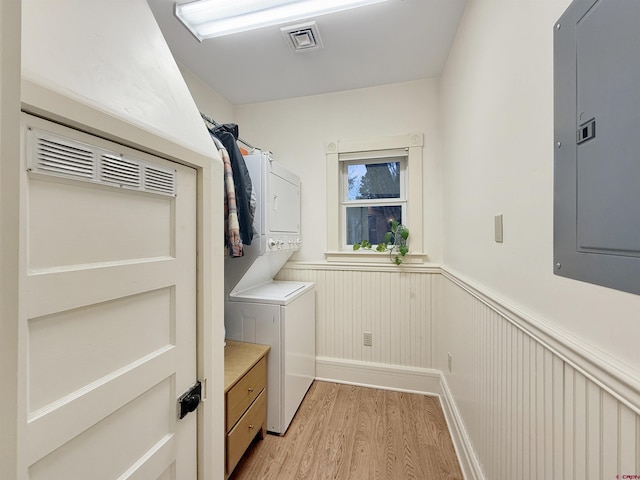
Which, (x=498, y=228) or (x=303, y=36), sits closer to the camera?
(x=498, y=228)

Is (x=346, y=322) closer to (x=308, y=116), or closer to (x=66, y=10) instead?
(x=308, y=116)

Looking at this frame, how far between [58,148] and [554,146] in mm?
1199

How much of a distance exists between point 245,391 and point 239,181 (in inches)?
47.8

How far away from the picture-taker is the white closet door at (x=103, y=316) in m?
0.52

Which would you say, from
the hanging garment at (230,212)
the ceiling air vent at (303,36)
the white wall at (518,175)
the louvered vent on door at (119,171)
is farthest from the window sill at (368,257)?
the louvered vent on door at (119,171)

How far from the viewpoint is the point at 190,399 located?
0.87m

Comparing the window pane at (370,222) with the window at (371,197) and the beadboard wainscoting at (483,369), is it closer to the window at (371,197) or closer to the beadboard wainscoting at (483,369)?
the window at (371,197)

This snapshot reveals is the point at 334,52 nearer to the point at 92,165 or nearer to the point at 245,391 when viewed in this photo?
the point at 92,165

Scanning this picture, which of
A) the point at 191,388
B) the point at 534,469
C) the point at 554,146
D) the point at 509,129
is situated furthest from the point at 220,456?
the point at 509,129

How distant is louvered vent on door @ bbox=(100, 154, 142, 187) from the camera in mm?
631

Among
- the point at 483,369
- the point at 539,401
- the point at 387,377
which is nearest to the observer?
the point at 539,401

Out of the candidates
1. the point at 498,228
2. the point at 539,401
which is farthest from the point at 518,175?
the point at 539,401

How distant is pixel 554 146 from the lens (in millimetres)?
741

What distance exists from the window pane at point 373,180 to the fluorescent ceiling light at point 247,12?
125 cm
